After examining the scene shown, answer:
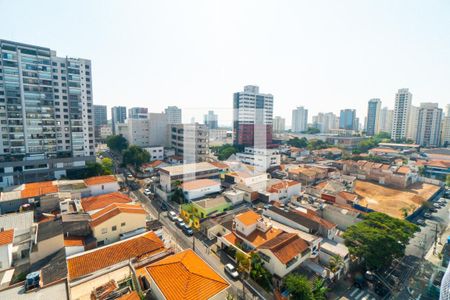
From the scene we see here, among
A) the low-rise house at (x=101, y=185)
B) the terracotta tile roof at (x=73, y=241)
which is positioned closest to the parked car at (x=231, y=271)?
the terracotta tile roof at (x=73, y=241)

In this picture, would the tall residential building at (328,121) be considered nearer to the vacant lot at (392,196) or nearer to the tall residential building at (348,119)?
the tall residential building at (348,119)

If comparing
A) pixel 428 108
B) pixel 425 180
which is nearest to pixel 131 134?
pixel 425 180

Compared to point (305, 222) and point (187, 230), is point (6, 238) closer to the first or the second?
point (187, 230)

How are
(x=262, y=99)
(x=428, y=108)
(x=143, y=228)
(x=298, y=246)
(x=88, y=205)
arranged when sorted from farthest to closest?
(x=428, y=108)
(x=262, y=99)
(x=88, y=205)
(x=143, y=228)
(x=298, y=246)

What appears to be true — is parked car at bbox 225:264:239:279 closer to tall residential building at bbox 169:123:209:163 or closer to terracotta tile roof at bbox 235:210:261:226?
terracotta tile roof at bbox 235:210:261:226

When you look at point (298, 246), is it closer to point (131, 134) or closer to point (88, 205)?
point (88, 205)
